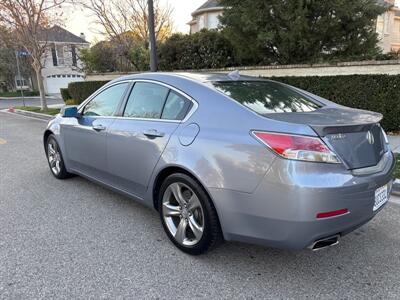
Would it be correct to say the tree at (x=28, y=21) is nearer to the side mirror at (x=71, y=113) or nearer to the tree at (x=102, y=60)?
the tree at (x=102, y=60)

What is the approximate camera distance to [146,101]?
3.49 m

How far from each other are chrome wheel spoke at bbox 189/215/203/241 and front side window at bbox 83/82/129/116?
1.60 metres

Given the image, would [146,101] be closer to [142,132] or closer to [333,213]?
[142,132]

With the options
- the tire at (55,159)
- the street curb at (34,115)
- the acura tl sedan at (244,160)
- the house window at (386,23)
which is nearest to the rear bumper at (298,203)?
the acura tl sedan at (244,160)

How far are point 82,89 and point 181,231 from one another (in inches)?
585

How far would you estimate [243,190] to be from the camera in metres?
2.46

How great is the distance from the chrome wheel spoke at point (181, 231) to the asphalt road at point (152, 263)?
0.12 m

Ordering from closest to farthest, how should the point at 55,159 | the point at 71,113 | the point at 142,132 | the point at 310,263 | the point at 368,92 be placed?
the point at 310,263, the point at 142,132, the point at 71,113, the point at 55,159, the point at 368,92

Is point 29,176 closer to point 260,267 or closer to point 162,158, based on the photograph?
point 162,158

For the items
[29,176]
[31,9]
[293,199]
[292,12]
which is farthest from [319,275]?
[31,9]

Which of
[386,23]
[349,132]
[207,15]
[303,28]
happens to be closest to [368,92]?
[303,28]

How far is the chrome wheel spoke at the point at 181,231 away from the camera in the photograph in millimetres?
3033

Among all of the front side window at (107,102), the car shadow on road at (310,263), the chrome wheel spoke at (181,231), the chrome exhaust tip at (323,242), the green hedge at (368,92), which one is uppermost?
the front side window at (107,102)

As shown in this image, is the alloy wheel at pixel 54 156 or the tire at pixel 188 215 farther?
the alloy wheel at pixel 54 156
